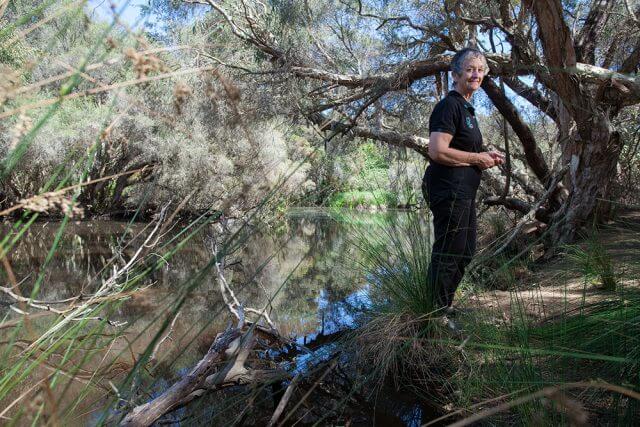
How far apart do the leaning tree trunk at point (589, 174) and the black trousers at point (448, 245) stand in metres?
2.32

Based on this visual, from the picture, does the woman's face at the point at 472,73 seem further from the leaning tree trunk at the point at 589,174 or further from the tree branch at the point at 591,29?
the tree branch at the point at 591,29

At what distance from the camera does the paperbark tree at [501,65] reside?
4.10m

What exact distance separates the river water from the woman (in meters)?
0.53

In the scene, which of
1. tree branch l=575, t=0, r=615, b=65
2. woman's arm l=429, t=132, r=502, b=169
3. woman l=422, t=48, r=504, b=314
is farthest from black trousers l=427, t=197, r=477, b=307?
tree branch l=575, t=0, r=615, b=65

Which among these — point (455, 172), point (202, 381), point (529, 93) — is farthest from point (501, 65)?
point (202, 381)

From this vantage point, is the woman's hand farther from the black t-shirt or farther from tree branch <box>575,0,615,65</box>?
tree branch <box>575,0,615,65</box>

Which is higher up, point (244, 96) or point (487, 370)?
point (244, 96)

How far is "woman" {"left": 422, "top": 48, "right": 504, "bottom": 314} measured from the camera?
7.84ft

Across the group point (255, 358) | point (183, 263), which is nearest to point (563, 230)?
point (255, 358)

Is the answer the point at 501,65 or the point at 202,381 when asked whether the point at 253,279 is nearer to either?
the point at 202,381

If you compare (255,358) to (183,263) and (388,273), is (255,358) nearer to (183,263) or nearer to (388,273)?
(388,273)

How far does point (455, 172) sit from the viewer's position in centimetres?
243

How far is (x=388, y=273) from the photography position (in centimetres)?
279

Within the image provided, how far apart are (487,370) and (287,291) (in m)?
3.50
